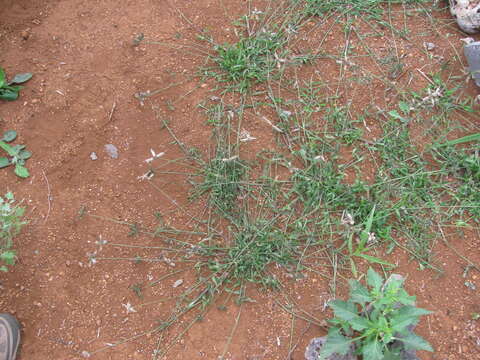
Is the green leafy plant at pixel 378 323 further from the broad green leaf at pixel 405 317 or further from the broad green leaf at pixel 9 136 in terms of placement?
the broad green leaf at pixel 9 136

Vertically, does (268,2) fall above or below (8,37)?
above

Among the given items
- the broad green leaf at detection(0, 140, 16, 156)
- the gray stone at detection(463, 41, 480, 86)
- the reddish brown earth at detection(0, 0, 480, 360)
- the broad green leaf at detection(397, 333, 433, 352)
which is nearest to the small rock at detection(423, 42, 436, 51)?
the reddish brown earth at detection(0, 0, 480, 360)

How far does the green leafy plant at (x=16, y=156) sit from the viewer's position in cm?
255

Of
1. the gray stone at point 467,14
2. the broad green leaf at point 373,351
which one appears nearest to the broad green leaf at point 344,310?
the broad green leaf at point 373,351

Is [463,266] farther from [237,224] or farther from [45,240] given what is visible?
[45,240]

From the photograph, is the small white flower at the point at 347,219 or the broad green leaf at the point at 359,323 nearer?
the broad green leaf at the point at 359,323

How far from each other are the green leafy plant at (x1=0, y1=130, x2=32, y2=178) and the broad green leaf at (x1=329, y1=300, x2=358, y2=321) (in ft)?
6.28

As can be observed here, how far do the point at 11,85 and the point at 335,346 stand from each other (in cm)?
254

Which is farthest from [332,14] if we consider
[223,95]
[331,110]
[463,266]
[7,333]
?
[7,333]

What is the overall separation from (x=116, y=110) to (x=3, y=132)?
72 cm

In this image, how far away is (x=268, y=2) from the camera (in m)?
3.12

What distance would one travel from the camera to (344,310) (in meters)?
1.95

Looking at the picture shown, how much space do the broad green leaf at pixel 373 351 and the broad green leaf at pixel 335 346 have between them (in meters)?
0.08

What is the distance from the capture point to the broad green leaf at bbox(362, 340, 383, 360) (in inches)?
72.8
